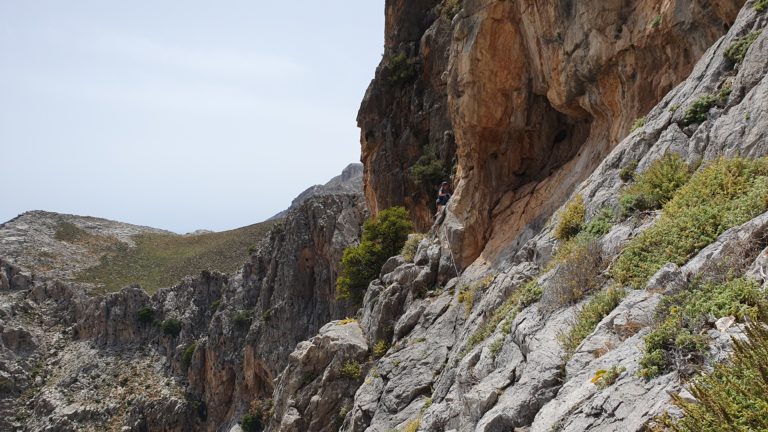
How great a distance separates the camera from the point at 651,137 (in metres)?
12.1

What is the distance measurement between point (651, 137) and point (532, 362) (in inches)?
266

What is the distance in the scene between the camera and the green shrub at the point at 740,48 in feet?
34.3

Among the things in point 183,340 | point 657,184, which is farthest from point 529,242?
point 183,340

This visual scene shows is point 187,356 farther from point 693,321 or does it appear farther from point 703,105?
point 693,321

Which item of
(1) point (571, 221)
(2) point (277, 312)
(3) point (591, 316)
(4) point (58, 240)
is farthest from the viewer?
(4) point (58, 240)

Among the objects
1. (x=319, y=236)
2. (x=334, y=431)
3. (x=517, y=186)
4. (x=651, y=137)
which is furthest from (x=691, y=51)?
(x=319, y=236)

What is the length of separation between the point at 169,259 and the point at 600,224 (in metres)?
83.6

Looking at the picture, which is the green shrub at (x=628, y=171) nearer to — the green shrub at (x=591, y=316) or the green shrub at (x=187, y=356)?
the green shrub at (x=591, y=316)

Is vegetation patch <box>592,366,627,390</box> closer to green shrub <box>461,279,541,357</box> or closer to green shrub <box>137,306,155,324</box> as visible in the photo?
green shrub <box>461,279,541,357</box>

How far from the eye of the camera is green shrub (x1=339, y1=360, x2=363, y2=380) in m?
21.7

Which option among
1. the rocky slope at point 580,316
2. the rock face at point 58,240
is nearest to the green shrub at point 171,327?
the rock face at point 58,240

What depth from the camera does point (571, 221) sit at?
41.7ft

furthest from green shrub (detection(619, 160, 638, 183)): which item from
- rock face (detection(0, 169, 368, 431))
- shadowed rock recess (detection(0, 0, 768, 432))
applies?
rock face (detection(0, 169, 368, 431))

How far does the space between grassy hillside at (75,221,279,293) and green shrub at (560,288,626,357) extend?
66.7m
